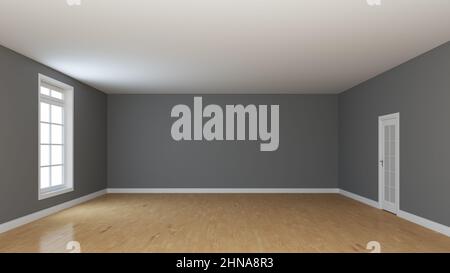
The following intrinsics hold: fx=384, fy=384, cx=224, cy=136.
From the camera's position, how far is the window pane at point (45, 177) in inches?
275

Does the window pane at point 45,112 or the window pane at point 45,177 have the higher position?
the window pane at point 45,112

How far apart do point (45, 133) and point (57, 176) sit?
1.00 meters

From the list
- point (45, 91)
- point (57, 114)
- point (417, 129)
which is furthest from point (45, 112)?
point (417, 129)

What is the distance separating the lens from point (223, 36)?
514 cm

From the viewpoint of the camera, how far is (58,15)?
14.3 feet

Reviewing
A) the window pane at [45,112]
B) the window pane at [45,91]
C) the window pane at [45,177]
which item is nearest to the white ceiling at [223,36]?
the window pane at [45,91]

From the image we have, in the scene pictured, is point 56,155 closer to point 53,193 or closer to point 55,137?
point 55,137

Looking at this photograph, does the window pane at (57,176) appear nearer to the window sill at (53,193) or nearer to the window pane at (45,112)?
the window sill at (53,193)

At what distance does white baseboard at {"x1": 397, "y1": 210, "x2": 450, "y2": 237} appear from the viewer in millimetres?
5398

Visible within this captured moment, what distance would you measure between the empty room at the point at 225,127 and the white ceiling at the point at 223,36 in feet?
0.11

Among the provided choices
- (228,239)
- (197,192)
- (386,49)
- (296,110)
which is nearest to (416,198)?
(386,49)
